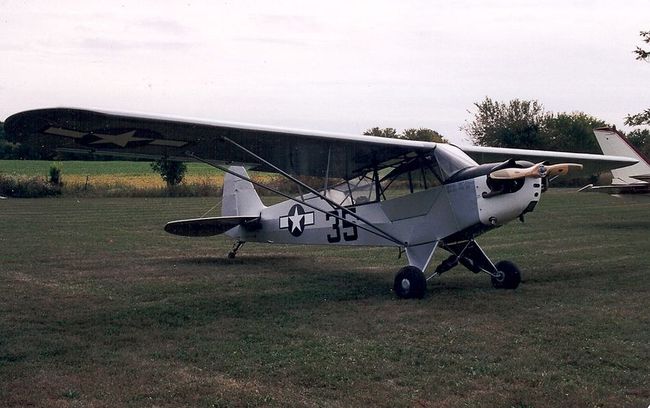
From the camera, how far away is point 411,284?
27.9 feet

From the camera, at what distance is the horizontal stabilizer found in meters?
12.0

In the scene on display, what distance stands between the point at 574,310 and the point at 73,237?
1276cm

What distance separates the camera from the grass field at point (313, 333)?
4.79 meters

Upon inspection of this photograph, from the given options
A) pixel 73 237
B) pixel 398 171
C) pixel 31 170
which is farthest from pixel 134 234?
pixel 31 170

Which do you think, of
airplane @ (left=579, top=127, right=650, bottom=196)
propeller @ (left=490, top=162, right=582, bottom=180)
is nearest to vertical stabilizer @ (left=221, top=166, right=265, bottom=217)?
propeller @ (left=490, top=162, right=582, bottom=180)

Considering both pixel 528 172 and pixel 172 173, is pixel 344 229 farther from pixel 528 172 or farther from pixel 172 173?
pixel 172 173

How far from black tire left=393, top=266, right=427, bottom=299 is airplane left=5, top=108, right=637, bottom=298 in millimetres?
12

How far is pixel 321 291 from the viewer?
9.22 m

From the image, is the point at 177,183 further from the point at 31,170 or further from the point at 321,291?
the point at 321,291

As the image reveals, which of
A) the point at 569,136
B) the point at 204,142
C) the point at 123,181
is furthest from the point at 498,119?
the point at 204,142

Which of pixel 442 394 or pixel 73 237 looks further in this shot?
pixel 73 237

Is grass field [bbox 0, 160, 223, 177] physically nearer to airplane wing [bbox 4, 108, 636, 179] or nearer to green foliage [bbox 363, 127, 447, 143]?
green foliage [bbox 363, 127, 447, 143]

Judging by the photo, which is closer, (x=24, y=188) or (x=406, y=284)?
(x=406, y=284)

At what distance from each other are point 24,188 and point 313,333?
127 ft
